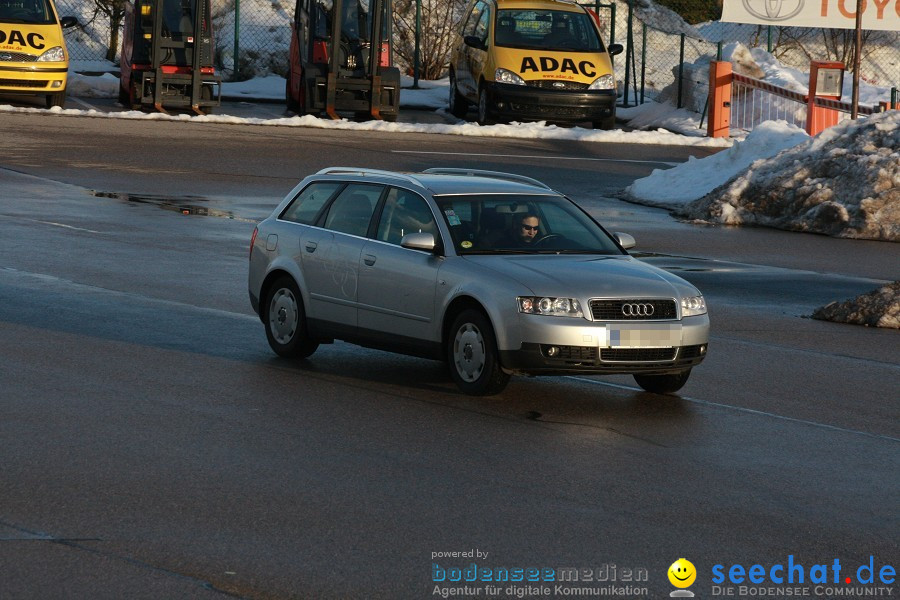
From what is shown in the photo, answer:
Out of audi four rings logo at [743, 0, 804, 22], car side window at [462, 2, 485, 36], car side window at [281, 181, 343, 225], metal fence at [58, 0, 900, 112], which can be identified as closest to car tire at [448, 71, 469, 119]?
car side window at [462, 2, 485, 36]

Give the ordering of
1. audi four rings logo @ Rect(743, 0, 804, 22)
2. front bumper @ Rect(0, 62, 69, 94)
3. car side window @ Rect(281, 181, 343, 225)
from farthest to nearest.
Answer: audi four rings logo @ Rect(743, 0, 804, 22) < front bumper @ Rect(0, 62, 69, 94) < car side window @ Rect(281, 181, 343, 225)

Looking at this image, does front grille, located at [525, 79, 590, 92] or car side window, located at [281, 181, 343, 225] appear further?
front grille, located at [525, 79, 590, 92]

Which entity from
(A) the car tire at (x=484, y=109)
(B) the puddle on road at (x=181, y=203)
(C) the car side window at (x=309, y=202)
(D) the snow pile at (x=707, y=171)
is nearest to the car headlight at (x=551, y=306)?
(C) the car side window at (x=309, y=202)

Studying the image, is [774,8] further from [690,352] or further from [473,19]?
[690,352]

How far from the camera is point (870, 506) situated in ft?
25.7

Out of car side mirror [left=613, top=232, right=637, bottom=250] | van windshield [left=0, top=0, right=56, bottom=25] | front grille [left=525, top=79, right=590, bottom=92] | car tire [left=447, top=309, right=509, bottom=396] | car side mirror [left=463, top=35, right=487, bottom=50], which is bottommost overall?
car tire [left=447, top=309, right=509, bottom=396]

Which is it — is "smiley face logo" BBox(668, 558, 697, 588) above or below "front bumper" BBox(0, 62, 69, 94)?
below

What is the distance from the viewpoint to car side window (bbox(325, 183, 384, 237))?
1152 cm

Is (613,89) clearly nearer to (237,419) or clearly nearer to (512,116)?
(512,116)

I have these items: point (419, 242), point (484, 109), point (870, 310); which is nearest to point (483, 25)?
point (484, 109)

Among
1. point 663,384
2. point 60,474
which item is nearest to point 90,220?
point 663,384

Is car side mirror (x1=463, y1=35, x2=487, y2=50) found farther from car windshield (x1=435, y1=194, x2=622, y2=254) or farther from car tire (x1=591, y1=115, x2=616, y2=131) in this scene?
car windshield (x1=435, y1=194, x2=622, y2=254)

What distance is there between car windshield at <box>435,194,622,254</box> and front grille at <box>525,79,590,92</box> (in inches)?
817

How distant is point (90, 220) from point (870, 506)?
13551 mm
